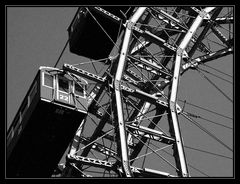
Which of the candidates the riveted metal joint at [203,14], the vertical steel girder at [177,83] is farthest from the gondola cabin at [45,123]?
the riveted metal joint at [203,14]

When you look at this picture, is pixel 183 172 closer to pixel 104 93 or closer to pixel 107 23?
pixel 104 93

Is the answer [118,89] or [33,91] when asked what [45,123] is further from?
[118,89]

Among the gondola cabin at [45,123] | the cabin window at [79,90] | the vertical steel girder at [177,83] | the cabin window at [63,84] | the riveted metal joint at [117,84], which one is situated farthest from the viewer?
the cabin window at [79,90]

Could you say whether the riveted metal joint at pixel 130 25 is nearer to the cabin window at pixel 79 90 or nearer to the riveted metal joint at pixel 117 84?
the cabin window at pixel 79 90

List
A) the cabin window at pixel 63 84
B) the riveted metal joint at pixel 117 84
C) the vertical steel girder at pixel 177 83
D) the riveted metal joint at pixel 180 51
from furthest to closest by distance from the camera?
the riveted metal joint at pixel 180 51 < the cabin window at pixel 63 84 < the riveted metal joint at pixel 117 84 < the vertical steel girder at pixel 177 83

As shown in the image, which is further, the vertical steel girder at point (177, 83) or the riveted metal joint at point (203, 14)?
the riveted metal joint at point (203, 14)

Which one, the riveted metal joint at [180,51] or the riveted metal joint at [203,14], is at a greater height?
the riveted metal joint at [203,14]

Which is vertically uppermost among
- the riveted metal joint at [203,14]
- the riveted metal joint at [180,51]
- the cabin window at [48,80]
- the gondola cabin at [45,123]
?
the riveted metal joint at [203,14]

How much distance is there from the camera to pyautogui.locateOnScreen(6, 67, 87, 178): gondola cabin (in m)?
→ 22.6

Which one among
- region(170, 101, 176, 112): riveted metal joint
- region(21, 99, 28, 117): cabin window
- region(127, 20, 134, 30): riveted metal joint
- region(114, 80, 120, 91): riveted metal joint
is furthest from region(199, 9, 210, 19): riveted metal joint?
region(21, 99, 28, 117): cabin window

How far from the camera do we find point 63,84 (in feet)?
78.7

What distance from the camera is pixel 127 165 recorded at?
2014 centimetres

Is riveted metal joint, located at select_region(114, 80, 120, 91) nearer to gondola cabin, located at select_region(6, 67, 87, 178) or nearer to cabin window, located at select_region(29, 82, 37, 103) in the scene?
gondola cabin, located at select_region(6, 67, 87, 178)

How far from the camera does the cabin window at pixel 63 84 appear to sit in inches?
934
